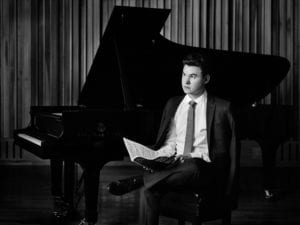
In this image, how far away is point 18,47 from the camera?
5.97 metres

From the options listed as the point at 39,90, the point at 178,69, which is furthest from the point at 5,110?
the point at 178,69

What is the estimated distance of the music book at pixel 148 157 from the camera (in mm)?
2168

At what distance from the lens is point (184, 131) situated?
8.04 feet

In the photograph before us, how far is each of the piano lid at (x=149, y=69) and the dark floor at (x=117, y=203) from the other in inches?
33.0

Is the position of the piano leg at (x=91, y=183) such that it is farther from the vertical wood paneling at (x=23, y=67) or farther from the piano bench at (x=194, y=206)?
the vertical wood paneling at (x=23, y=67)

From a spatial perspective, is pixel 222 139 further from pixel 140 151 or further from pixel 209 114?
pixel 140 151

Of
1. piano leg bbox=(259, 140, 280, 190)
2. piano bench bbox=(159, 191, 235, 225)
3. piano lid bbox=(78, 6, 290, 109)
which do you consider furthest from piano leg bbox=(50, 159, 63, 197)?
piano leg bbox=(259, 140, 280, 190)

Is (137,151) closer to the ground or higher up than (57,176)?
higher up

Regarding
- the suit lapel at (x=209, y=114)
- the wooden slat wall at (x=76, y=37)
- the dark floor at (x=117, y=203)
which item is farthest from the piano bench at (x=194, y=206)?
the wooden slat wall at (x=76, y=37)

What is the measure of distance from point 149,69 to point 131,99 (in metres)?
0.53

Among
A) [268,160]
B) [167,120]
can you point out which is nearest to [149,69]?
[167,120]

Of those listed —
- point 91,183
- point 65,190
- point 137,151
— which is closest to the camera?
point 137,151

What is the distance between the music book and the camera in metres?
2.17

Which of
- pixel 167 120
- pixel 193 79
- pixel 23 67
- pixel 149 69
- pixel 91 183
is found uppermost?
pixel 23 67
